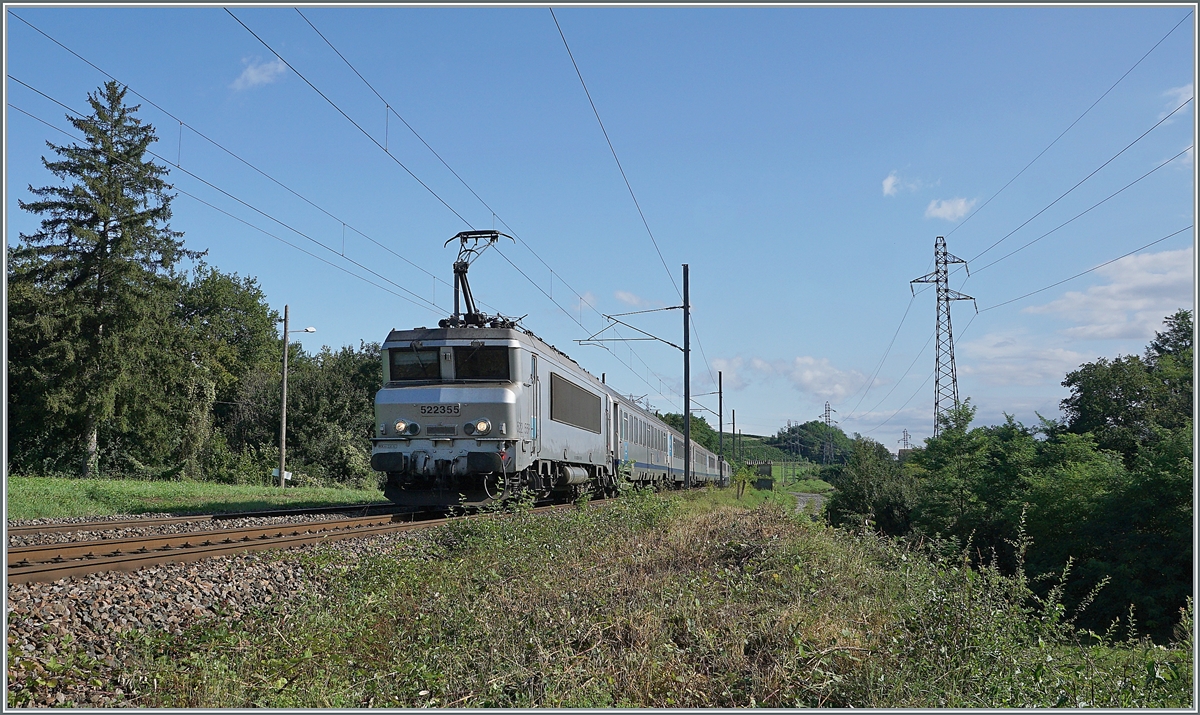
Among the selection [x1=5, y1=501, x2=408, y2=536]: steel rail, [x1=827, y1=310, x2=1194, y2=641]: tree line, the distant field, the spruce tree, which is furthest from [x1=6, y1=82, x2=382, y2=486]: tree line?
[x1=827, y1=310, x2=1194, y2=641]: tree line

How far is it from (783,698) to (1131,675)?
8.46 feet

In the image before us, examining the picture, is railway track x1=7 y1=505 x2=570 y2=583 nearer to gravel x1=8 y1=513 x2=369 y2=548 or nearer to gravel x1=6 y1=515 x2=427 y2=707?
gravel x1=6 y1=515 x2=427 y2=707

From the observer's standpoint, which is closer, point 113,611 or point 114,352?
point 113,611

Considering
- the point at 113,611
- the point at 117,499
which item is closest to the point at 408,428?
the point at 113,611

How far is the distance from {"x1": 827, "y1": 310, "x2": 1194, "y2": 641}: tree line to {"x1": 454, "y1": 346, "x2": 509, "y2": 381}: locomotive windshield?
685 cm

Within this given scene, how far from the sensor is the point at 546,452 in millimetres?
16984

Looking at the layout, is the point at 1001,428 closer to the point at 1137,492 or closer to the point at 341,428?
the point at 1137,492

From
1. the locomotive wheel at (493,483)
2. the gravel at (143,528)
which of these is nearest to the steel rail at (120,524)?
the gravel at (143,528)

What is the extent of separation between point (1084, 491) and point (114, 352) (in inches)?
1568

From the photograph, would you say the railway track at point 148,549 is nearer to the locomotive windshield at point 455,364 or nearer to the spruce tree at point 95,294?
the locomotive windshield at point 455,364

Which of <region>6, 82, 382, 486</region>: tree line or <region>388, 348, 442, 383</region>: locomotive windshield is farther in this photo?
<region>6, 82, 382, 486</region>: tree line

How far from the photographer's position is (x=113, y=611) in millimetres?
6586

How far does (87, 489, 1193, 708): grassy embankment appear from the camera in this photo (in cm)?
533

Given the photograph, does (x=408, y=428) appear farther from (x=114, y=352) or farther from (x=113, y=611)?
(x=114, y=352)
